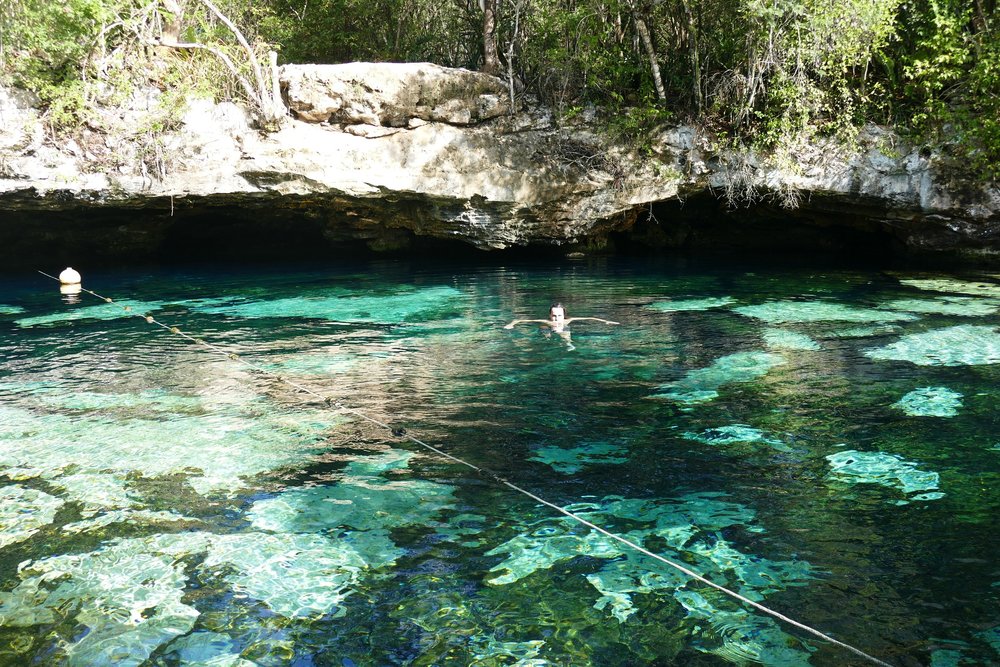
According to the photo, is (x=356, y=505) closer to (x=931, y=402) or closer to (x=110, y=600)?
(x=110, y=600)

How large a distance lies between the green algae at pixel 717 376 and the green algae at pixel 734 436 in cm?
97

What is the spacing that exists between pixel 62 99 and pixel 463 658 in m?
16.5

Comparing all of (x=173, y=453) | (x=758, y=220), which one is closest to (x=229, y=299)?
(x=173, y=453)

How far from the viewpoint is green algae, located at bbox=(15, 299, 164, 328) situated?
1374cm

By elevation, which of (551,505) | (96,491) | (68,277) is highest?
(68,277)

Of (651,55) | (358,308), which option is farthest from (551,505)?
(651,55)

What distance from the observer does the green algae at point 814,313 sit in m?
12.2

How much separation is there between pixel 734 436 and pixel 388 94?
43.4 ft

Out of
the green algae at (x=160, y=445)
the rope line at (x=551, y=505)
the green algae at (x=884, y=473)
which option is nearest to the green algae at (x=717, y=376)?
the green algae at (x=884, y=473)

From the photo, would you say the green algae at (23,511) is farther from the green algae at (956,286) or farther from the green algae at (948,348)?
the green algae at (956,286)

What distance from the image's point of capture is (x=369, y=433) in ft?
24.7

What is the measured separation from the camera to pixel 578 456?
22.4 ft

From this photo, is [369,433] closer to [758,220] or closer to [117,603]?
[117,603]

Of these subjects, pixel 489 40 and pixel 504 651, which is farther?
pixel 489 40
